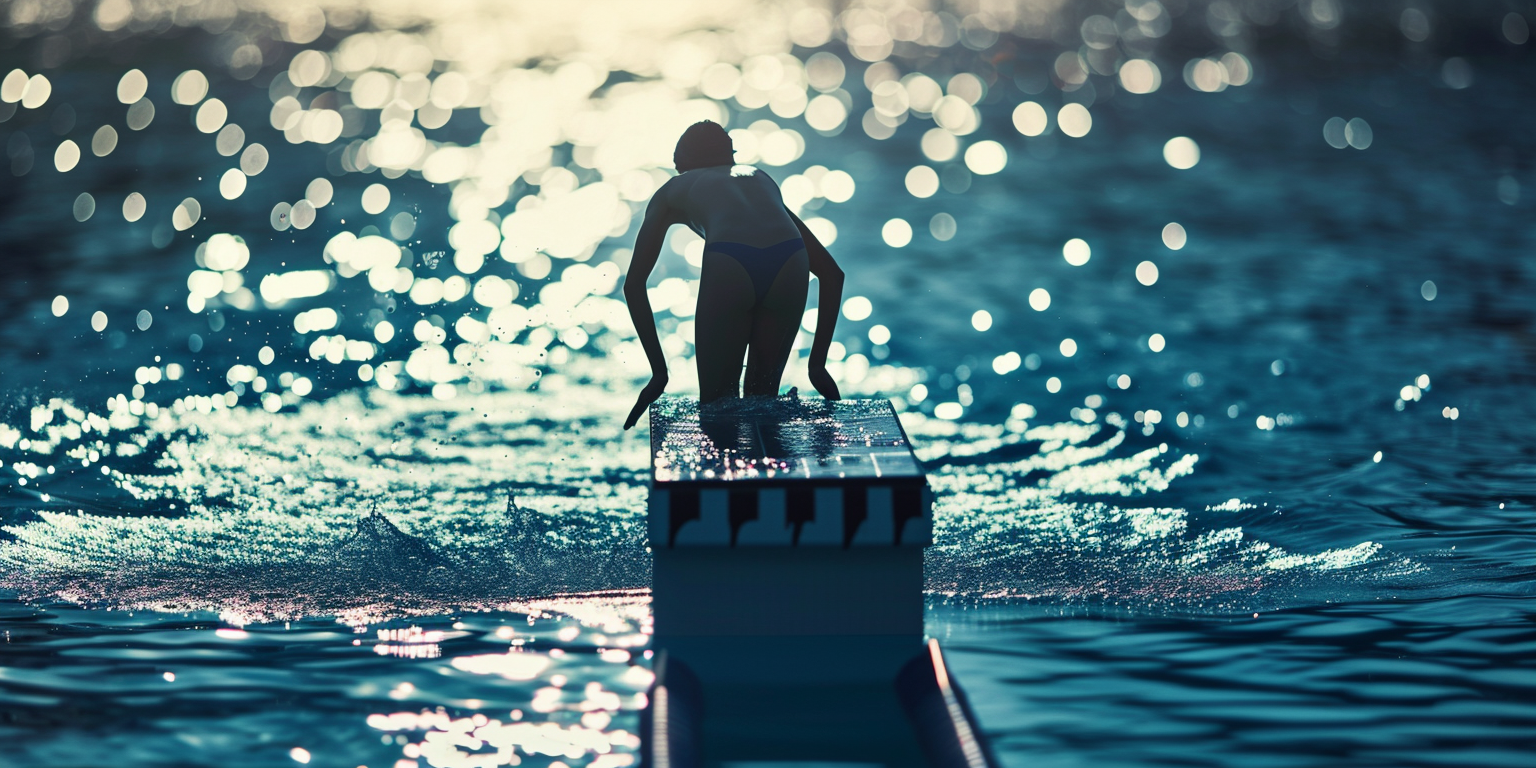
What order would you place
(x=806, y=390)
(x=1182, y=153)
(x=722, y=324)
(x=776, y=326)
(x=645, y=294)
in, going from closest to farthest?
(x=645, y=294) < (x=722, y=324) < (x=776, y=326) < (x=806, y=390) < (x=1182, y=153)

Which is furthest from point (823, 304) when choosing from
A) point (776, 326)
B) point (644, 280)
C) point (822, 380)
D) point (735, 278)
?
point (644, 280)

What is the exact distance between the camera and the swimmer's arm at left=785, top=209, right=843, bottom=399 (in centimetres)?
714

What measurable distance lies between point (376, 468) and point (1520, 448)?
7.73m

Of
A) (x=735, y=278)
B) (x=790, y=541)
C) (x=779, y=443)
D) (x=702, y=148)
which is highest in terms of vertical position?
(x=702, y=148)

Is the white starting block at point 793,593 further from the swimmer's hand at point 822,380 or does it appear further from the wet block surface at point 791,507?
the swimmer's hand at point 822,380

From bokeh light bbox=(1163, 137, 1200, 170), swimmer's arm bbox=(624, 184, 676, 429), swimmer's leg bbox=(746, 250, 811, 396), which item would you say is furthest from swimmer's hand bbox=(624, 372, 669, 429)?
bokeh light bbox=(1163, 137, 1200, 170)

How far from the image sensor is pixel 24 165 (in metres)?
25.0

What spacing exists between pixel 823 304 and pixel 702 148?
987 millimetres

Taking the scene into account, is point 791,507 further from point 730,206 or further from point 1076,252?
point 1076,252

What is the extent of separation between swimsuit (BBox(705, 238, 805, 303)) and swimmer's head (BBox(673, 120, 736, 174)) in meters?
0.56

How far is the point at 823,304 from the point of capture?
23.9 ft

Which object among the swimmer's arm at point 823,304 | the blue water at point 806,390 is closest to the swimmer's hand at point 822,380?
the swimmer's arm at point 823,304

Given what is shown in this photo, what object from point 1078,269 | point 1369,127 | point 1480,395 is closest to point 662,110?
point 1369,127

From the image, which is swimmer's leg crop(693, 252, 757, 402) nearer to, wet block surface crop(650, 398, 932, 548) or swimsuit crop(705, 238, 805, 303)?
swimsuit crop(705, 238, 805, 303)
